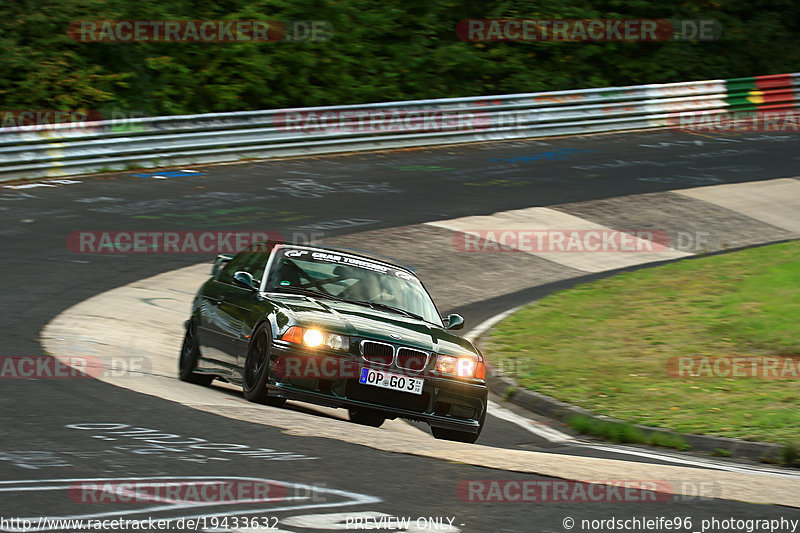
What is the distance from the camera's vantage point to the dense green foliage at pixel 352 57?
24719 millimetres

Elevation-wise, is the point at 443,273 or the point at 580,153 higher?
the point at 580,153

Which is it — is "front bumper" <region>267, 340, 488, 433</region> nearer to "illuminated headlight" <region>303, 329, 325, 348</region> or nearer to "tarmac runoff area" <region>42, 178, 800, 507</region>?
"illuminated headlight" <region>303, 329, 325, 348</region>

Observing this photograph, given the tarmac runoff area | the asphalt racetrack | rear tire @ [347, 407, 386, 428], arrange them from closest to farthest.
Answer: the asphalt racetrack, the tarmac runoff area, rear tire @ [347, 407, 386, 428]

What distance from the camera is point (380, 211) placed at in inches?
770

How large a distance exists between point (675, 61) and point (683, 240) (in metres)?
15.3

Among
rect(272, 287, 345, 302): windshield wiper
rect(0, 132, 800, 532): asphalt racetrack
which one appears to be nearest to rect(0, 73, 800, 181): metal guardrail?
rect(0, 132, 800, 532): asphalt racetrack

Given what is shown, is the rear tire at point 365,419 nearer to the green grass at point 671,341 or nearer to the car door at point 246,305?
the car door at point 246,305

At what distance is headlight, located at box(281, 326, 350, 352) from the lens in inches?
333

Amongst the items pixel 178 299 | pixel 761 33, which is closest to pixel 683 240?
pixel 178 299

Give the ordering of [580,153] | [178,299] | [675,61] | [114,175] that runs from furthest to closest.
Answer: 1. [675,61]
2. [580,153]
3. [114,175]
4. [178,299]

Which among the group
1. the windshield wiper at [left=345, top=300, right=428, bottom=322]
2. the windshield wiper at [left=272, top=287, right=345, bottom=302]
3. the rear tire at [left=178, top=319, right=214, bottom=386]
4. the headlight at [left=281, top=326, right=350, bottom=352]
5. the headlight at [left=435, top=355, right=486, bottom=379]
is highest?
the windshield wiper at [left=272, top=287, right=345, bottom=302]

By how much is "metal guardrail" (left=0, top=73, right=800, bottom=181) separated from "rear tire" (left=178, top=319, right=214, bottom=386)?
428 inches

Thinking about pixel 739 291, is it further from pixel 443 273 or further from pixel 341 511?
pixel 341 511

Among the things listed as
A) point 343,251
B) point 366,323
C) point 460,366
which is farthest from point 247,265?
point 460,366
